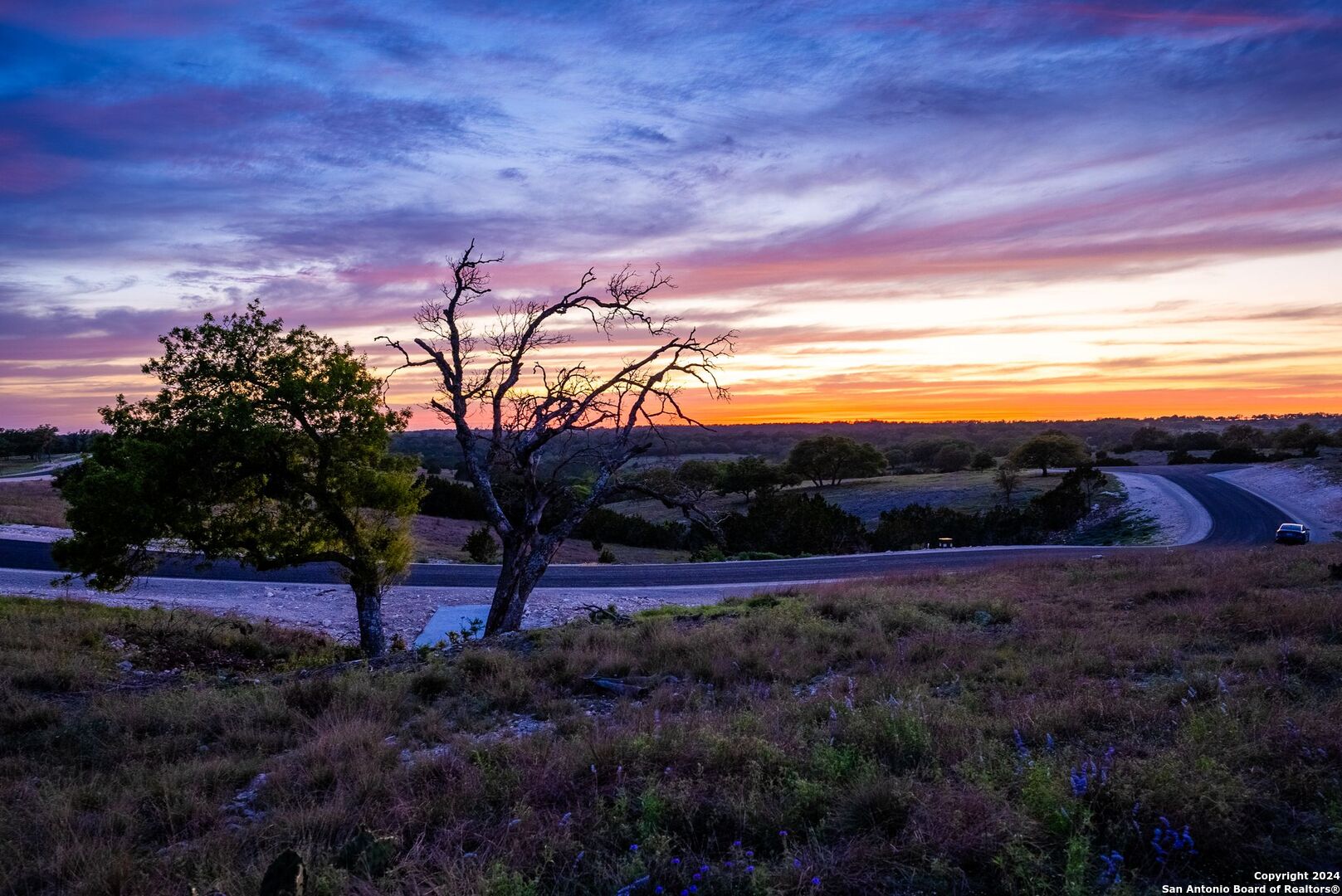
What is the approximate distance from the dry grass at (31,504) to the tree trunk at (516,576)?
22142mm

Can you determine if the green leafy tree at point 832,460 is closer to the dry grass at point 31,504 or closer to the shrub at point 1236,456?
the shrub at point 1236,456

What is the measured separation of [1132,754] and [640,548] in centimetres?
4263

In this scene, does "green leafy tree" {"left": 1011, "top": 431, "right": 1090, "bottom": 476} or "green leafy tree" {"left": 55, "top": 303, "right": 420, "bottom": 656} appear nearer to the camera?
"green leafy tree" {"left": 55, "top": 303, "right": 420, "bottom": 656}

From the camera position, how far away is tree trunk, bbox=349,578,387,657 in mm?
16828

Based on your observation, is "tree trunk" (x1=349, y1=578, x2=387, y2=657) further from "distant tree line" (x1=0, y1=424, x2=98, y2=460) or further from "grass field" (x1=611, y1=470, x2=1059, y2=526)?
"distant tree line" (x1=0, y1=424, x2=98, y2=460)

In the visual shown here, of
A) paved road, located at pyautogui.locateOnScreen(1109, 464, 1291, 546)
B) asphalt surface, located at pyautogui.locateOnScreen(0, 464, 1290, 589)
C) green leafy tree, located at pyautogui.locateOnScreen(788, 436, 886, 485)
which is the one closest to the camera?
asphalt surface, located at pyautogui.locateOnScreen(0, 464, 1290, 589)

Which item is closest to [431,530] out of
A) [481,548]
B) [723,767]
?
[481,548]

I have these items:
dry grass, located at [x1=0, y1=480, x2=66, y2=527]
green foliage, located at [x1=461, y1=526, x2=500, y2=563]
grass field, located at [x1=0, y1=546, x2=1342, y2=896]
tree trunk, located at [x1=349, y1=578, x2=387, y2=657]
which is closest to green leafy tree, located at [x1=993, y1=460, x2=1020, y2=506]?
green foliage, located at [x1=461, y1=526, x2=500, y2=563]

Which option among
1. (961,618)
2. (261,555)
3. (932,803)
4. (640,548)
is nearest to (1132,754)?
(932,803)

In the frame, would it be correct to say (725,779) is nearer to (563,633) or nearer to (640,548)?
(563,633)

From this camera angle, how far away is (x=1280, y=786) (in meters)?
4.80

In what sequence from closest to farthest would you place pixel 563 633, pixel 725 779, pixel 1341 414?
pixel 725 779, pixel 563 633, pixel 1341 414

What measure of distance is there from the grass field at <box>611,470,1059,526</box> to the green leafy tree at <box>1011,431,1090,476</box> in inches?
53.1

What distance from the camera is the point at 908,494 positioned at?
6850 centimetres
